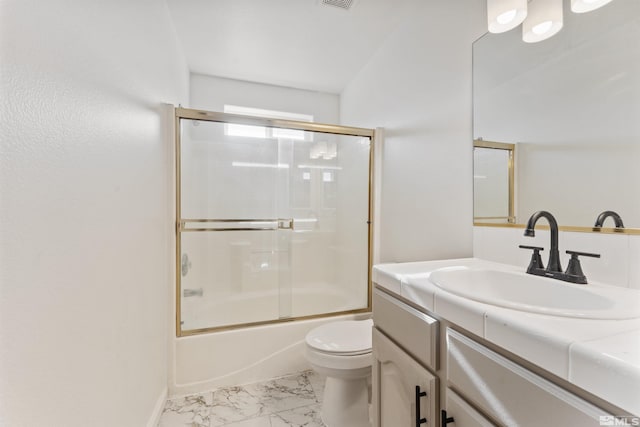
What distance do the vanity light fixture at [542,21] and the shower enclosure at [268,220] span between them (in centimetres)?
123

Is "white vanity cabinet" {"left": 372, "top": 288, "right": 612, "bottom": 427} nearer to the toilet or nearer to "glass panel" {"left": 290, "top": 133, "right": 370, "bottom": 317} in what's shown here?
the toilet

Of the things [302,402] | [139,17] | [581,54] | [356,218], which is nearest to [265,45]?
[139,17]

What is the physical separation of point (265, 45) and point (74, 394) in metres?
2.35

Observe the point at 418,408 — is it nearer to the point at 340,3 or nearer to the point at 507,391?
the point at 507,391

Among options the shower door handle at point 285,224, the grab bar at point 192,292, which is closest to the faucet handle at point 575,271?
the shower door handle at point 285,224

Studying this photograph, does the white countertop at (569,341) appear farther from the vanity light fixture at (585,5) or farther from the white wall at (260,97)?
the white wall at (260,97)

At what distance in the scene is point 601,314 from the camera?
0.60 meters

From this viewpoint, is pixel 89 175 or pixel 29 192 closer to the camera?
pixel 29 192

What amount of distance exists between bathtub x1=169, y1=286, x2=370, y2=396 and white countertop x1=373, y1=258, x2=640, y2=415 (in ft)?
4.69

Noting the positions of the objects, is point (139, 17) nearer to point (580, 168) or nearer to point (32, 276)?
point (32, 276)

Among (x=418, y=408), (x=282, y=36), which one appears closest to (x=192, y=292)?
(x=418, y=408)

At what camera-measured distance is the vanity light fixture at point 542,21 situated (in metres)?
1.00

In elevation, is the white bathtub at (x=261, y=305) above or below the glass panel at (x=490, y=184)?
below

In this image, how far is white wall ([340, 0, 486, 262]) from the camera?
1.43 metres
